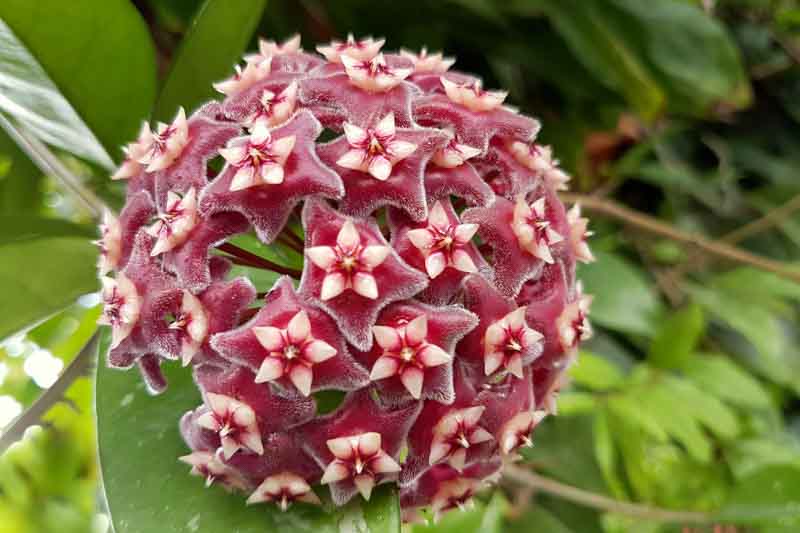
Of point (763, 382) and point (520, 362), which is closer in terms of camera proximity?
point (520, 362)

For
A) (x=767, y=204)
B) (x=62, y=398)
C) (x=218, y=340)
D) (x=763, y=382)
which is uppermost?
(x=218, y=340)

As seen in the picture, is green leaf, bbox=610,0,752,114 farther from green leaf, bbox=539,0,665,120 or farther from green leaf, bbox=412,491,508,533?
green leaf, bbox=412,491,508,533

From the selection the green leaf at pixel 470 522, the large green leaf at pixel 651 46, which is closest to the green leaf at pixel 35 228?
the green leaf at pixel 470 522

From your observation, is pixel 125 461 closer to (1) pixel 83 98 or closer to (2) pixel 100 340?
(2) pixel 100 340

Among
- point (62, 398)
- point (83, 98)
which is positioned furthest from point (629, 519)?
point (83, 98)

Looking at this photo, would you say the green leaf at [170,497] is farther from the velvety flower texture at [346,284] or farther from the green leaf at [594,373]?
the green leaf at [594,373]

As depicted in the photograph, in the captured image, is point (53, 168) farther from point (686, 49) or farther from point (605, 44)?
point (686, 49)
